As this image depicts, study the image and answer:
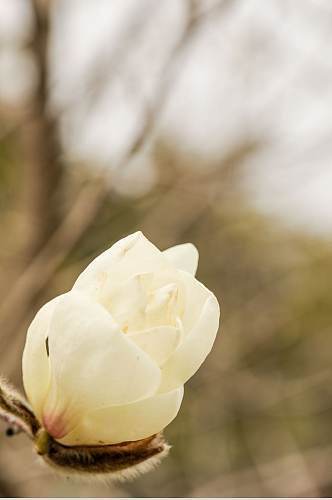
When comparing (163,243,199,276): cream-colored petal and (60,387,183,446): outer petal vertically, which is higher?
(163,243,199,276): cream-colored petal

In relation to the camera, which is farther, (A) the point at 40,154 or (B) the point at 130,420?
(A) the point at 40,154

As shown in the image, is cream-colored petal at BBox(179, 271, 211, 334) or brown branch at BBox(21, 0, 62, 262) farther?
brown branch at BBox(21, 0, 62, 262)

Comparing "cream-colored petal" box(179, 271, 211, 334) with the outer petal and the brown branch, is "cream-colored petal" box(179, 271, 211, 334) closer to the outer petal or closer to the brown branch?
the outer petal

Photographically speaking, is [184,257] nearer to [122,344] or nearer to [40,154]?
[122,344]

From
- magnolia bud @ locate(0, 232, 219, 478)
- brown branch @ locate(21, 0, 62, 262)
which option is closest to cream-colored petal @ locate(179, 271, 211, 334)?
magnolia bud @ locate(0, 232, 219, 478)

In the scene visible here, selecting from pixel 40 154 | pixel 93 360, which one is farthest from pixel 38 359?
pixel 40 154

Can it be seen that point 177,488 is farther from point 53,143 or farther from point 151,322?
point 151,322

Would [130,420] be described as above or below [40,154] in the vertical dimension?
above
